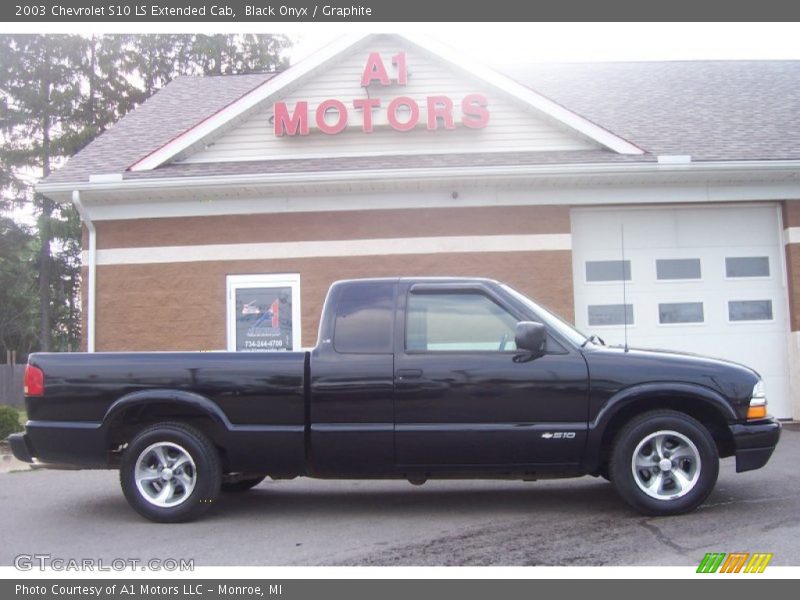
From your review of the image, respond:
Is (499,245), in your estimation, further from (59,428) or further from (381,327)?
(59,428)

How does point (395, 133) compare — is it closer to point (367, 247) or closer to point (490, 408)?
point (367, 247)

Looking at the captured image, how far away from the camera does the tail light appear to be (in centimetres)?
618

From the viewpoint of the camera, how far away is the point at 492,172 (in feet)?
36.5

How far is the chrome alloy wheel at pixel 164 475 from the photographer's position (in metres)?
6.12

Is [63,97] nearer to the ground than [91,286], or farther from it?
farther from it

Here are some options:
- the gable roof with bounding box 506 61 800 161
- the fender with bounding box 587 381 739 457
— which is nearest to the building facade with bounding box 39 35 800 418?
the gable roof with bounding box 506 61 800 161

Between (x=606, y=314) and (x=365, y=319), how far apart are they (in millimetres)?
6399

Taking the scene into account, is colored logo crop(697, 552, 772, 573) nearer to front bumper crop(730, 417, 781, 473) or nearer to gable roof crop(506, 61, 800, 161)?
front bumper crop(730, 417, 781, 473)

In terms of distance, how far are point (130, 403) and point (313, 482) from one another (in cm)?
259

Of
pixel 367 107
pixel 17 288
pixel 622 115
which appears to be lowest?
pixel 17 288

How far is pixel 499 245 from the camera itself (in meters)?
11.6

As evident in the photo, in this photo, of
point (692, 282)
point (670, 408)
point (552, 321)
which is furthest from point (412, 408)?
point (692, 282)

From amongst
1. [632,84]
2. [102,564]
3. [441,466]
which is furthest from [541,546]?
[632,84]

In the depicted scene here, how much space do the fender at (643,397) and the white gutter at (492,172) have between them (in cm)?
571
